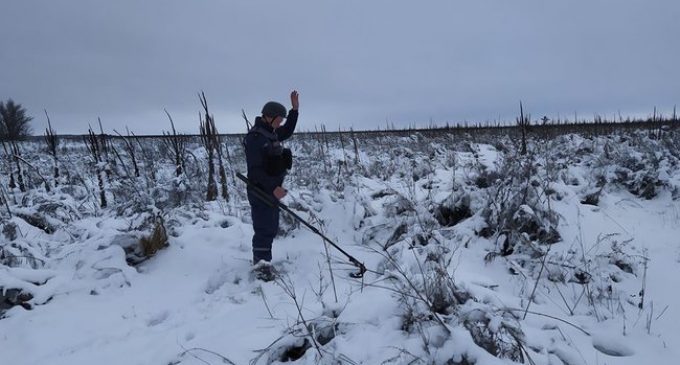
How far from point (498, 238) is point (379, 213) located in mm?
1684

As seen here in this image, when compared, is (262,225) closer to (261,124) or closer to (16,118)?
(261,124)

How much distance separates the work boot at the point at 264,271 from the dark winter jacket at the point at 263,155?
0.72 meters

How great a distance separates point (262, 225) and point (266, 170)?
0.57 m

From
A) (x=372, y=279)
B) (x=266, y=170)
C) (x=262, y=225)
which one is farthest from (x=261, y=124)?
(x=372, y=279)

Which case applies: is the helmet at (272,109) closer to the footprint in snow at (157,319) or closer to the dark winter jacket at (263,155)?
the dark winter jacket at (263,155)

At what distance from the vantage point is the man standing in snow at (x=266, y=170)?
13.5 feet

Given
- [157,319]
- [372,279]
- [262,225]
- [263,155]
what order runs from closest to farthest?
[157,319] → [372,279] → [263,155] → [262,225]

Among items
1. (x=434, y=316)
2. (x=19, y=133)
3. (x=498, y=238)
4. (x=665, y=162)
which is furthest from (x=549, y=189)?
(x=19, y=133)

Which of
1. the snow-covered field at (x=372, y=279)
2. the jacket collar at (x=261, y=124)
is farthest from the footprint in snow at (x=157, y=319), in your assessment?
the jacket collar at (x=261, y=124)

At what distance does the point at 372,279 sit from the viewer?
389 cm

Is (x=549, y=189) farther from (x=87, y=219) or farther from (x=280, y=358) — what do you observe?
(x=87, y=219)

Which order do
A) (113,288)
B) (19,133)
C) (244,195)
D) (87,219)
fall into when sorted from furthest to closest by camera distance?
(19,133) → (244,195) → (87,219) → (113,288)

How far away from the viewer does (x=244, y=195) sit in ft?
24.6

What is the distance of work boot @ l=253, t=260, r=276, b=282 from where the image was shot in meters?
4.18
